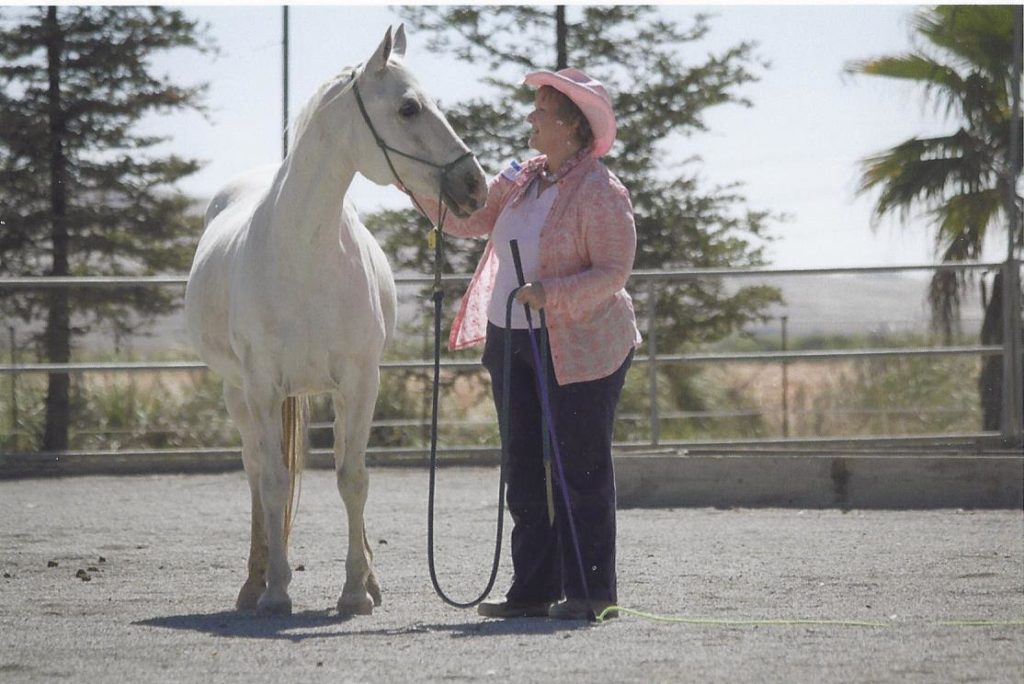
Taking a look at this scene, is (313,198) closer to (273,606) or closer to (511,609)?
(273,606)

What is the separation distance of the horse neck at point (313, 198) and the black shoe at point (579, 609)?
142 cm

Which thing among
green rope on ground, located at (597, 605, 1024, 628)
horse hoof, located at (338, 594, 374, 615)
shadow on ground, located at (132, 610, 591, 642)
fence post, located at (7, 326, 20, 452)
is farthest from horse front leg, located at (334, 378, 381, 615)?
fence post, located at (7, 326, 20, 452)

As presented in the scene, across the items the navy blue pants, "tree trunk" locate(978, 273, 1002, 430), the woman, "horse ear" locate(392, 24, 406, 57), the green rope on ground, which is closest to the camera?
the green rope on ground

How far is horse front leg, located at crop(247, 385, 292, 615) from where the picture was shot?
513 cm

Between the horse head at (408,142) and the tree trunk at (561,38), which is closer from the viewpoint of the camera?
the horse head at (408,142)

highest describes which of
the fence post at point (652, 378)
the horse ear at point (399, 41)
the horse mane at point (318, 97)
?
the horse ear at point (399, 41)

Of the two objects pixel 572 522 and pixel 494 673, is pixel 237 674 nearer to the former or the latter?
pixel 494 673

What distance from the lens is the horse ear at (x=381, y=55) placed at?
16.2ft

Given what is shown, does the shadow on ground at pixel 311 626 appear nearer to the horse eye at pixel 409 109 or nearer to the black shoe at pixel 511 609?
the black shoe at pixel 511 609

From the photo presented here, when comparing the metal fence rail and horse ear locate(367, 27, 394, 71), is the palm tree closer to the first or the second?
the metal fence rail

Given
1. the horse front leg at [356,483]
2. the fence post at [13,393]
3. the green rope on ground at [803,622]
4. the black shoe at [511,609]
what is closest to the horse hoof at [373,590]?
Answer: the horse front leg at [356,483]

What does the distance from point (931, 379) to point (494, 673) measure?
8.96 meters

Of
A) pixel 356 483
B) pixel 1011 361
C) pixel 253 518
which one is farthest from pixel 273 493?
pixel 1011 361

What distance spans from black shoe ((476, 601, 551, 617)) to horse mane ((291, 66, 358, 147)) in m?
1.70
